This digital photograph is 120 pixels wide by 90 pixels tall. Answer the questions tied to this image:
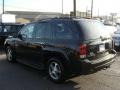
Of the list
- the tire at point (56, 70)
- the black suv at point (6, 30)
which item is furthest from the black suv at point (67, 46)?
the black suv at point (6, 30)

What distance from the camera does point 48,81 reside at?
6789 mm

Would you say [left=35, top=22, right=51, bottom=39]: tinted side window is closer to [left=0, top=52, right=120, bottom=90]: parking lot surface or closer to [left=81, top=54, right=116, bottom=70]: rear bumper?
[left=0, top=52, right=120, bottom=90]: parking lot surface

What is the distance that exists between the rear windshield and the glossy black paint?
0.13 meters

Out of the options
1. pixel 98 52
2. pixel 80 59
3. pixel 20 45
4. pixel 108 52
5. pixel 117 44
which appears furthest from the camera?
pixel 117 44

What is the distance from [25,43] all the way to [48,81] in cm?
186

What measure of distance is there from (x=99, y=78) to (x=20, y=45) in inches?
126

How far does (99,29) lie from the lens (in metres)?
6.52

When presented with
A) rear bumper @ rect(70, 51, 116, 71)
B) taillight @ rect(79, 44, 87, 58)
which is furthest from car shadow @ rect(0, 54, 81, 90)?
taillight @ rect(79, 44, 87, 58)

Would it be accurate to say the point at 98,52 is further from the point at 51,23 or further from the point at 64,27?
the point at 51,23

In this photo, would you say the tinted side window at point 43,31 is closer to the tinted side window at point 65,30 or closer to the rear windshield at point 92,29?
the tinted side window at point 65,30

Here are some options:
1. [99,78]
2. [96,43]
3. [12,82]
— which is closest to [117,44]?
[99,78]

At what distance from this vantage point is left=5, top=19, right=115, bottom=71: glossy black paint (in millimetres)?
5856

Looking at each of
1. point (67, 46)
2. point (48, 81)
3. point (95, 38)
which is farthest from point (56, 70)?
point (95, 38)

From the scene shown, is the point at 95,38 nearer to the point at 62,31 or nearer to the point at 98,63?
the point at 98,63
